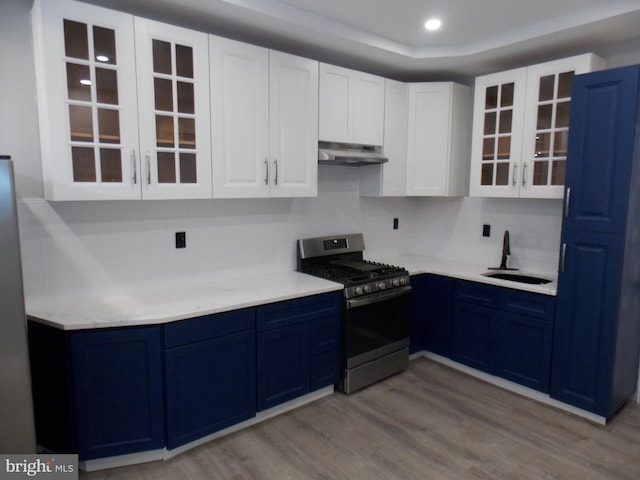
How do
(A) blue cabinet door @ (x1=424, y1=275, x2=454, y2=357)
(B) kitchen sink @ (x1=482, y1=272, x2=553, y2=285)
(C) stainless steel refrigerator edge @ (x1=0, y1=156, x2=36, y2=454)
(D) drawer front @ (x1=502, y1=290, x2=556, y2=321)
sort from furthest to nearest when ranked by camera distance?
1. (A) blue cabinet door @ (x1=424, y1=275, x2=454, y2=357)
2. (B) kitchen sink @ (x1=482, y1=272, x2=553, y2=285)
3. (D) drawer front @ (x1=502, y1=290, x2=556, y2=321)
4. (C) stainless steel refrigerator edge @ (x1=0, y1=156, x2=36, y2=454)

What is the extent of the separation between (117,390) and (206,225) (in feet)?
3.86

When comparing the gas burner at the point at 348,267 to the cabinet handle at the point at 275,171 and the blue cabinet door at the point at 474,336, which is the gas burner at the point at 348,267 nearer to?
the blue cabinet door at the point at 474,336

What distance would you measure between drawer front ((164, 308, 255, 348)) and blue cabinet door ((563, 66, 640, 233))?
2189 millimetres

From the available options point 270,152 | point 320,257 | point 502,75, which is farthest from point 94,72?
point 502,75

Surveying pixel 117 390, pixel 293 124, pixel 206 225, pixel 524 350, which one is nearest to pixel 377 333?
pixel 524 350

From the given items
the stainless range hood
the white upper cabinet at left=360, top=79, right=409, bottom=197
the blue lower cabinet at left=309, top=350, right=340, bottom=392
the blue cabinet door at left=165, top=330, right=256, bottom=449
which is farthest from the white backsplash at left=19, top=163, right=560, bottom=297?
the blue lower cabinet at left=309, top=350, right=340, bottom=392

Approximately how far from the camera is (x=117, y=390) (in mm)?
2184

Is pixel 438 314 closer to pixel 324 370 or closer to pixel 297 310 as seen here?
pixel 324 370

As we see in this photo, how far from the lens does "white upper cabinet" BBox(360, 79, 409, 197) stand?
3.49m

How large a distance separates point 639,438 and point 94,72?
149 inches

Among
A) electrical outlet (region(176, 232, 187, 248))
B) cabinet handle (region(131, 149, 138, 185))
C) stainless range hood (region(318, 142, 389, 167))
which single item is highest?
stainless range hood (region(318, 142, 389, 167))

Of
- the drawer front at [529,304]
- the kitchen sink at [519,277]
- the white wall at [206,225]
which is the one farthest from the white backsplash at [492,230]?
the drawer front at [529,304]

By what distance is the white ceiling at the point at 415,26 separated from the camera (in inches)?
97.1

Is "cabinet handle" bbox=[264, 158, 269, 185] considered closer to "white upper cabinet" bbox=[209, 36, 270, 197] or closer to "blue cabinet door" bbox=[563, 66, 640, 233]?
"white upper cabinet" bbox=[209, 36, 270, 197]
